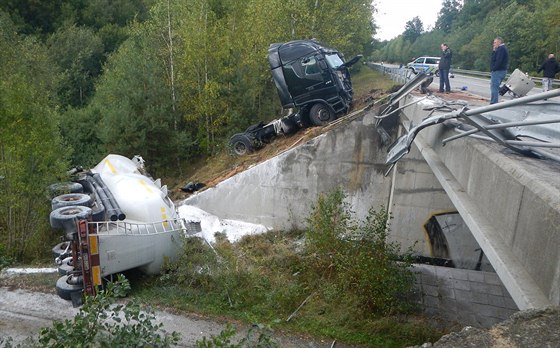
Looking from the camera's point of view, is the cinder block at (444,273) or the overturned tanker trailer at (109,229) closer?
the overturned tanker trailer at (109,229)

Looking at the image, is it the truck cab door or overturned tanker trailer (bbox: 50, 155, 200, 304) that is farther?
the truck cab door

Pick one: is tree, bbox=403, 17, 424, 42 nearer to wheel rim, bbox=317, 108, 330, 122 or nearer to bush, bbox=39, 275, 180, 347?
wheel rim, bbox=317, 108, 330, 122

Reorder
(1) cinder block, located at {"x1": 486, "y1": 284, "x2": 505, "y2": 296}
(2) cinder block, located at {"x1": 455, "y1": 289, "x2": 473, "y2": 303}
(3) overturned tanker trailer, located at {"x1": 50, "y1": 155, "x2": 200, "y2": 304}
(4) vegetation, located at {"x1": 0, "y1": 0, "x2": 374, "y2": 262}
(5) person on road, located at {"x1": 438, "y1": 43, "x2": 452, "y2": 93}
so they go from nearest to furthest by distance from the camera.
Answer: (3) overturned tanker trailer, located at {"x1": 50, "y1": 155, "x2": 200, "y2": 304} → (2) cinder block, located at {"x1": 455, "y1": 289, "x2": 473, "y2": 303} → (1) cinder block, located at {"x1": 486, "y1": 284, "x2": 505, "y2": 296} → (5) person on road, located at {"x1": 438, "y1": 43, "x2": 452, "y2": 93} → (4) vegetation, located at {"x1": 0, "y1": 0, "x2": 374, "y2": 262}

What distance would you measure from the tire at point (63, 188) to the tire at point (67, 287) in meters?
2.68

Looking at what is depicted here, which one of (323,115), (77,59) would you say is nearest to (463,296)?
(323,115)

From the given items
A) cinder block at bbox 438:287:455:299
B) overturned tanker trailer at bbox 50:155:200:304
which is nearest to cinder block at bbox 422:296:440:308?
cinder block at bbox 438:287:455:299

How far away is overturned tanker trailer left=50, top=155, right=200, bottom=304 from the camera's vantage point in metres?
8.14

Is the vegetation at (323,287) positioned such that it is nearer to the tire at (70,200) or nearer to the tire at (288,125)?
the tire at (70,200)

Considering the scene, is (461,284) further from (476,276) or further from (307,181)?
(307,181)

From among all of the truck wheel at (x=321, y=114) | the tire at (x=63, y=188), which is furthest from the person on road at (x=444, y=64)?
the tire at (x=63, y=188)

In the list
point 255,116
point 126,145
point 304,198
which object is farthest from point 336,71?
point 126,145

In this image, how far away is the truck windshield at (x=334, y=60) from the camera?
13656 millimetres

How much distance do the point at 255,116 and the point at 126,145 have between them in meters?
5.71

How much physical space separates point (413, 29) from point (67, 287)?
95.6 m
